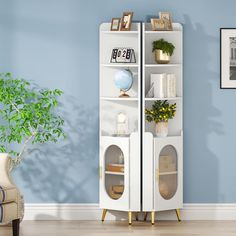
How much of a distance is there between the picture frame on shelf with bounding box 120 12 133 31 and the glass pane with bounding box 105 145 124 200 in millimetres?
1059

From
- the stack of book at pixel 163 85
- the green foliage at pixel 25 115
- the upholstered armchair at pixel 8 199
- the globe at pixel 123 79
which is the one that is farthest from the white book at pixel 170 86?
the upholstered armchair at pixel 8 199

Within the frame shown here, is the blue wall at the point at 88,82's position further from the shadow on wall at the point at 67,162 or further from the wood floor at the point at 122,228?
the wood floor at the point at 122,228

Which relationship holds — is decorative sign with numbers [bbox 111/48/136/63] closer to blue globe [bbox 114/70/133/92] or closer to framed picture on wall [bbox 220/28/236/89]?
blue globe [bbox 114/70/133/92]

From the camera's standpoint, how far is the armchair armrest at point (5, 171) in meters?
5.02

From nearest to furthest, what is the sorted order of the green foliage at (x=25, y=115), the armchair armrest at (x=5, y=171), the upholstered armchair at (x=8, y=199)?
the upholstered armchair at (x=8, y=199) → the armchair armrest at (x=5, y=171) → the green foliage at (x=25, y=115)

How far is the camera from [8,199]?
16.1ft

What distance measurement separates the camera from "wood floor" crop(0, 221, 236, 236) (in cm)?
533

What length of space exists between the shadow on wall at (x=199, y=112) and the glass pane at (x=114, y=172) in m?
0.64

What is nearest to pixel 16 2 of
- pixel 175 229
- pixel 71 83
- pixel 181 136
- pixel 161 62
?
pixel 71 83

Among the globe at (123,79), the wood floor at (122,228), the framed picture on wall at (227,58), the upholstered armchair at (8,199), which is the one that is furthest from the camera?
the framed picture on wall at (227,58)

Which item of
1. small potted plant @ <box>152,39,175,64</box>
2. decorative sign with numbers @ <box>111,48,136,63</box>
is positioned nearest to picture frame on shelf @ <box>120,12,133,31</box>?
decorative sign with numbers @ <box>111,48,136,63</box>

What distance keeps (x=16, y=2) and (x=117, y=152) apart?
167cm

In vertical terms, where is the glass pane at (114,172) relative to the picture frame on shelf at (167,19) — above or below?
below

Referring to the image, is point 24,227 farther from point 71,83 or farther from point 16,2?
point 16,2
